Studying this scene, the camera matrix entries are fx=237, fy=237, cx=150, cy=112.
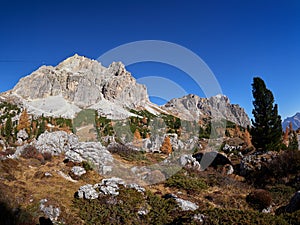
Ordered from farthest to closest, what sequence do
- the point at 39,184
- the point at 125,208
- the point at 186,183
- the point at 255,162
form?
1. the point at 255,162
2. the point at 186,183
3. the point at 39,184
4. the point at 125,208

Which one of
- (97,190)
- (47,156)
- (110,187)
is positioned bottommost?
(97,190)

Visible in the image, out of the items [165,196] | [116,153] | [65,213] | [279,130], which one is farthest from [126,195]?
[279,130]

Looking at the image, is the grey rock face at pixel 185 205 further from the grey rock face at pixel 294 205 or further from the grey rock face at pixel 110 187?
the grey rock face at pixel 294 205

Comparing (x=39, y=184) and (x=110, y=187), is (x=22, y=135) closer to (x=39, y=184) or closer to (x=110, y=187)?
(x=39, y=184)

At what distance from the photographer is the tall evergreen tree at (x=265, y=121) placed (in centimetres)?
3353

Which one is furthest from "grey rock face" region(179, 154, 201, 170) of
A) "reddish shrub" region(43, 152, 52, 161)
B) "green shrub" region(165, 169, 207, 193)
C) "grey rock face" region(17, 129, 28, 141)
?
"grey rock face" region(17, 129, 28, 141)

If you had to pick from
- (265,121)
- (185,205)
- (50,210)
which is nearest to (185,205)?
(185,205)

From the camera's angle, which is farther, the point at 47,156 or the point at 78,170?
the point at 47,156

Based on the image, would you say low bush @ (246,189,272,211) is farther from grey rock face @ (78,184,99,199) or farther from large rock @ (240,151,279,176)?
grey rock face @ (78,184,99,199)

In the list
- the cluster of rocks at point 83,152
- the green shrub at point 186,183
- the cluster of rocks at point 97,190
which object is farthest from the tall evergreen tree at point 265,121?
the cluster of rocks at point 97,190

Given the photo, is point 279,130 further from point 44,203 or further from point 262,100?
point 44,203

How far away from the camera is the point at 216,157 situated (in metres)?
35.8

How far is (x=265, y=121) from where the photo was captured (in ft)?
112

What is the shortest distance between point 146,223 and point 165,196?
4.52m
